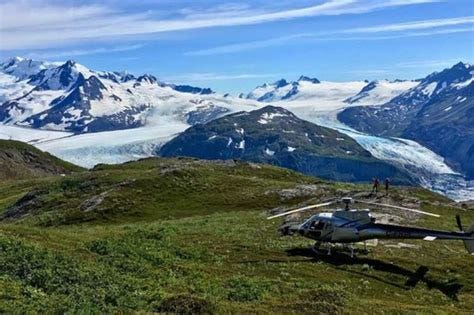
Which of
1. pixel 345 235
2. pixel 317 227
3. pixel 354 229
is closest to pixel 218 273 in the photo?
pixel 317 227

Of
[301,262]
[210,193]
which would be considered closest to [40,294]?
[301,262]

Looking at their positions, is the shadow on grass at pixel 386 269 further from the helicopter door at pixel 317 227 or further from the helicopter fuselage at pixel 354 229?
the helicopter door at pixel 317 227

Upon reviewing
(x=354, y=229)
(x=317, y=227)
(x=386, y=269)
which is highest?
(x=317, y=227)

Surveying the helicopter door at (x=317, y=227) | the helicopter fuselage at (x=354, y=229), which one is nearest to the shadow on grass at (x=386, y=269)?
the helicopter fuselage at (x=354, y=229)

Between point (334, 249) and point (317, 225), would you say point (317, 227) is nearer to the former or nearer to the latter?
point (317, 225)

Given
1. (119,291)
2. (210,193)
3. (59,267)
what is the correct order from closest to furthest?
(119,291), (59,267), (210,193)

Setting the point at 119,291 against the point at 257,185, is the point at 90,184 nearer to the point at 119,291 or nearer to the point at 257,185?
the point at 257,185
